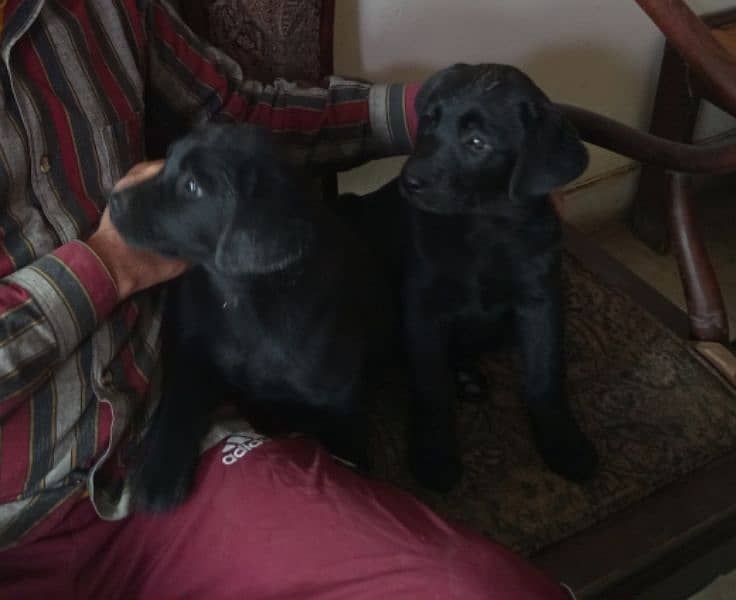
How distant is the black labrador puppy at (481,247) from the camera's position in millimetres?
1151

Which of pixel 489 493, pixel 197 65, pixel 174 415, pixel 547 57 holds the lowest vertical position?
pixel 489 493

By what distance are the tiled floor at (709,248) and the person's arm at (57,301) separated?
1596mm

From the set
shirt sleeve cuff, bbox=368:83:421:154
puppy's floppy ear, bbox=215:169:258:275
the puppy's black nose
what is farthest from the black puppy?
shirt sleeve cuff, bbox=368:83:421:154

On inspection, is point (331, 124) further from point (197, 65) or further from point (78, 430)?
point (78, 430)

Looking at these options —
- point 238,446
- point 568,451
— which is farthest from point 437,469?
point 238,446

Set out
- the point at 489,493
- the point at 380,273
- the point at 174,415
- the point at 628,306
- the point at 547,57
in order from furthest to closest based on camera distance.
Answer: the point at 547,57
the point at 628,306
the point at 380,273
the point at 489,493
the point at 174,415

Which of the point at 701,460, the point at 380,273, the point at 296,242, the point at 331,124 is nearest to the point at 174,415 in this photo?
the point at 296,242

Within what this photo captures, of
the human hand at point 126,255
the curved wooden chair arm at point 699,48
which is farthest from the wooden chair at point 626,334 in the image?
the human hand at point 126,255

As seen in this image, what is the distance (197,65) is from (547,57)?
936 mm

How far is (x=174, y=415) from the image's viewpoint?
1080mm

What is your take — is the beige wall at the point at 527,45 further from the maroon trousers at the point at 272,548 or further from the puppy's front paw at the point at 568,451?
the maroon trousers at the point at 272,548

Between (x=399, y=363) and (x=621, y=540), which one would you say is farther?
(x=399, y=363)

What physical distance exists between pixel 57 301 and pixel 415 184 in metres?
0.50

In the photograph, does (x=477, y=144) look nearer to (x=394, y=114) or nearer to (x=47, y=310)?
(x=394, y=114)
